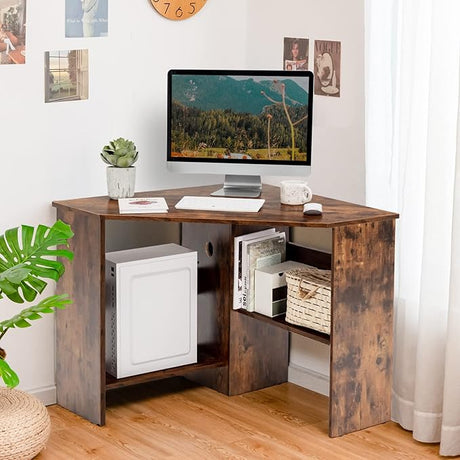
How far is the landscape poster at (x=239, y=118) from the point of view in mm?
3811

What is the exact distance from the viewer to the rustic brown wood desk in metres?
3.52

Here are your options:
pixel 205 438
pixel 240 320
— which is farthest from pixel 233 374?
pixel 205 438

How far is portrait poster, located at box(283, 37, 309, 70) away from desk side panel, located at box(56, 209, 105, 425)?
3.33 feet

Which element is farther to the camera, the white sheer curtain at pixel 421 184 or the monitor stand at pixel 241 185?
the monitor stand at pixel 241 185

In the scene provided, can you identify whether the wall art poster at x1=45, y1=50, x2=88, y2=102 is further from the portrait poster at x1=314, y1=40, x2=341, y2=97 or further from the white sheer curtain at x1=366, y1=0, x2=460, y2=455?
the white sheer curtain at x1=366, y1=0, x2=460, y2=455

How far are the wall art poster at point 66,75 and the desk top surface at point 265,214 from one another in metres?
0.38

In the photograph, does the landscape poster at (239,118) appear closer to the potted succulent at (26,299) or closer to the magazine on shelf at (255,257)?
the magazine on shelf at (255,257)

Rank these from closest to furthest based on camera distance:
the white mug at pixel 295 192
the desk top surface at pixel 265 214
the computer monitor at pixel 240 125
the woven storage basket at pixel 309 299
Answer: the desk top surface at pixel 265 214 < the woven storage basket at pixel 309 299 < the white mug at pixel 295 192 < the computer monitor at pixel 240 125

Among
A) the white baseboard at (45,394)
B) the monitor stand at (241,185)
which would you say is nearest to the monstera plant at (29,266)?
the white baseboard at (45,394)

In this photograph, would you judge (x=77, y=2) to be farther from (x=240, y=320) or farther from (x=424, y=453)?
(x=424, y=453)

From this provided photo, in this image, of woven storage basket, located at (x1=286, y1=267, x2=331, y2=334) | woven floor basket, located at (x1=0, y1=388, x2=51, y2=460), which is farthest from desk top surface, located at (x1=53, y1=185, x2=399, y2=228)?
woven floor basket, located at (x1=0, y1=388, x2=51, y2=460)

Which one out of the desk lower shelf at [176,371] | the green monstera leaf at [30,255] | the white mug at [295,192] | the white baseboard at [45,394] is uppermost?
the white mug at [295,192]

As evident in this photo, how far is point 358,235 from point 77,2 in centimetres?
129

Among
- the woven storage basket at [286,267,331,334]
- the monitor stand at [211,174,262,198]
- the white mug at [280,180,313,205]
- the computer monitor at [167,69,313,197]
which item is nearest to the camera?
the woven storage basket at [286,267,331,334]
